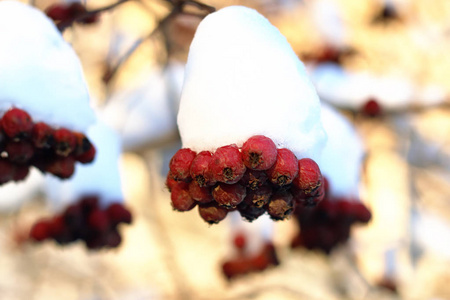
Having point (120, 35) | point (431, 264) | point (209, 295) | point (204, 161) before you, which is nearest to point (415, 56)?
point (431, 264)

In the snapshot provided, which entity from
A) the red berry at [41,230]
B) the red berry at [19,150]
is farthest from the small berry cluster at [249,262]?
the red berry at [19,150]

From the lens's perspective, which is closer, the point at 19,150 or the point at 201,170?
the point at 201,170

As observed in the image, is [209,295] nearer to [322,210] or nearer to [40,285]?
[40,285]

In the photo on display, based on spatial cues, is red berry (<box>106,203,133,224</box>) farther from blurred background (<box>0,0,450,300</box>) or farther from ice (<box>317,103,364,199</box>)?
ice (<box>317,103,364,199</box>)

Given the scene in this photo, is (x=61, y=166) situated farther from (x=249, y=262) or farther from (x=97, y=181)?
(x=249, y=262)

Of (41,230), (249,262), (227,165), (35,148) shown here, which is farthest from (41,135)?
(249,262)

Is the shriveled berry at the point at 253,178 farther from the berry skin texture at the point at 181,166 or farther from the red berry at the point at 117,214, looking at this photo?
the red berry at the point at 117,214
